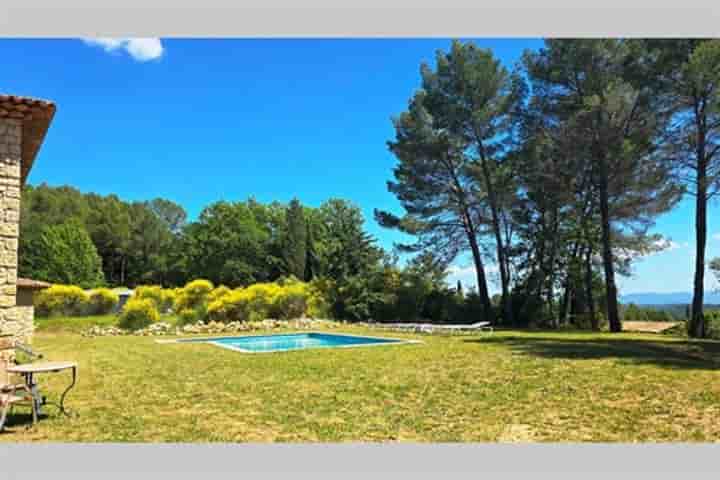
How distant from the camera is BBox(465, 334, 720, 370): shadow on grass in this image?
9188 millimetres

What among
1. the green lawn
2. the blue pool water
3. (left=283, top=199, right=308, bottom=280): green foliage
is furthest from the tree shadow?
(left=283, top=199, right=308, bottom=280): green foliage

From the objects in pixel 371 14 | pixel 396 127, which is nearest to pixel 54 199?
pixel 396 127

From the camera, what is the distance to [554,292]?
20.6 m

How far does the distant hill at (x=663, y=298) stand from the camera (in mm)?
15359

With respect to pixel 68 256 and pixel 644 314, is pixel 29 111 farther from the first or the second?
pixel 68 256

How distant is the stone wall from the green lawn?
1230 millimetres

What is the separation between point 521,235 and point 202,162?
24.3m

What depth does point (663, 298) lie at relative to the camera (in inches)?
907

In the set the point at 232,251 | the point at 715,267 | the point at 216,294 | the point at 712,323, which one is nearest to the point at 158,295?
the point at 216,294

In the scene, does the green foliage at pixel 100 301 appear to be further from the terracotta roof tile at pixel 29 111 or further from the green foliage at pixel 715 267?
the green foliage at pixel 715 267

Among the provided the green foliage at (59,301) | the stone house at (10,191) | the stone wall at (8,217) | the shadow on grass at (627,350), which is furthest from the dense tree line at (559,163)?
the stone wall at (8,217)

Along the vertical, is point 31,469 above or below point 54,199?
below

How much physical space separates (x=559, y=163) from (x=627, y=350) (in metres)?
9.88

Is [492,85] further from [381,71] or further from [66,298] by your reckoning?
[66,298]
